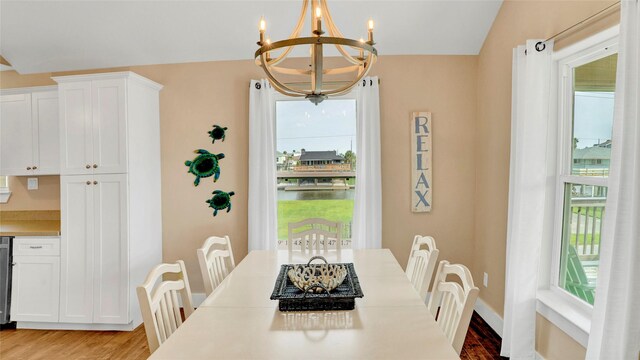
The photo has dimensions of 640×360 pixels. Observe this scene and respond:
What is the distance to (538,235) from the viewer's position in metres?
2.31

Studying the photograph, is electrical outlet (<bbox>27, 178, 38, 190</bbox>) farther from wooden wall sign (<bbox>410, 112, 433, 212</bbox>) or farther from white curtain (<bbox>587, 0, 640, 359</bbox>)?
white curtain (<bbox>587, 0, 640, 359</bbox>)

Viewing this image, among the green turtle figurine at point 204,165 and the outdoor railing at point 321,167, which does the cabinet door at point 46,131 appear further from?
the outdoor railing at point 321,167

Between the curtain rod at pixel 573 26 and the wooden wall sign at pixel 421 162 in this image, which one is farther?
the wooden wall sign at pixel 421 162

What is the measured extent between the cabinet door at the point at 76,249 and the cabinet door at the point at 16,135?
714 millimetres

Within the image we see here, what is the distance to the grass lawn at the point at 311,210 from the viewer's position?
3693mm

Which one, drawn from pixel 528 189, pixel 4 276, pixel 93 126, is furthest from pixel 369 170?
pixel 4 276

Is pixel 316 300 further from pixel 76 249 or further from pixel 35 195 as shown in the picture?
pixel 35 195

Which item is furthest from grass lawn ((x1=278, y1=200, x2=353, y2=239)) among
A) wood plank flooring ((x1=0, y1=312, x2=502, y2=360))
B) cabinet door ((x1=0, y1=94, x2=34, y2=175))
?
cabinet door ((x1=0, y1=94, x2=34, y2=175))

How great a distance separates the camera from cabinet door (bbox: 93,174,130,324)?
308 cm

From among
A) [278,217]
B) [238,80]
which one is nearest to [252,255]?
[278,217]

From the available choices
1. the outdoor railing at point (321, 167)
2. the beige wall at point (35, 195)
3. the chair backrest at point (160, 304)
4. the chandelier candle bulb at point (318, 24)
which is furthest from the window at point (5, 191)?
the chandelier candle bulb at point (318, 24)

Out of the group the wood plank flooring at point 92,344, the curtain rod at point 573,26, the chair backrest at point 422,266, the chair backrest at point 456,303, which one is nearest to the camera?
the chair backrest at point 456,303

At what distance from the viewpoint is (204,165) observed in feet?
11.6

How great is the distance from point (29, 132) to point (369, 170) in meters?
3.28
